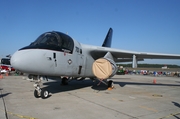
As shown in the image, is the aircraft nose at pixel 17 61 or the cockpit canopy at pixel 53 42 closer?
the aircraft nose at pixel 17 61

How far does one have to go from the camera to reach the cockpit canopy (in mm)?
7926

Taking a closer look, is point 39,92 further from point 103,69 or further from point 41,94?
point 103,69

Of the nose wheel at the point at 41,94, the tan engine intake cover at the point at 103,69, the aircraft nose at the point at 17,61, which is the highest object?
the aircraft nose at the point at 17,61

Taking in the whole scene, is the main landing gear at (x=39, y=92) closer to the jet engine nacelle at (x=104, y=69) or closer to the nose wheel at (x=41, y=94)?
the nose wheel at (x=41, y=94)

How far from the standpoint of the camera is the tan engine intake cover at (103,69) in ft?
35.1

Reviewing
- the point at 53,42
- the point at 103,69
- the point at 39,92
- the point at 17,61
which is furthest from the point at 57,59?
the point at 103,69

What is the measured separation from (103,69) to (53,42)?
3.99 meters

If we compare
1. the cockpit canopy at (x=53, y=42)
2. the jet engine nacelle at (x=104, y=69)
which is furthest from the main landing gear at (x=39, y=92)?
the jet engine nacelle at (x=104, y=69)

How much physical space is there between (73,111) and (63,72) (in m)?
3.29

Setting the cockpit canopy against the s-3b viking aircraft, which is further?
the cockpit canopy

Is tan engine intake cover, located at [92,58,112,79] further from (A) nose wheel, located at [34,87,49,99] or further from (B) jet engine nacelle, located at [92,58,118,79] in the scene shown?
(A) nose wheel, located at [34,87,49,99]

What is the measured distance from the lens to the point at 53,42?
331 inches

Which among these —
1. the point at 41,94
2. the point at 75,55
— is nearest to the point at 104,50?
the point at 75,55

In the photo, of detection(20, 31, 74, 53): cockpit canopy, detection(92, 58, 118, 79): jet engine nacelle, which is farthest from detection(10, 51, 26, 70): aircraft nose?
detection(92, 58, 118, 79): jet engine nacelle
